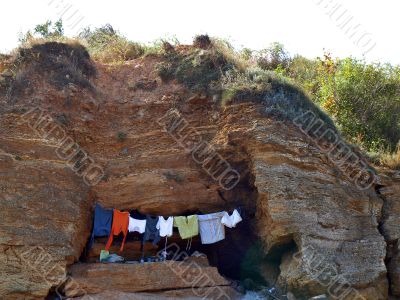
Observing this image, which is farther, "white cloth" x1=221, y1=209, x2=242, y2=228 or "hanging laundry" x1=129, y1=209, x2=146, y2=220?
"hanging laundry" x1=129, y1=209, x2=146, y2=220

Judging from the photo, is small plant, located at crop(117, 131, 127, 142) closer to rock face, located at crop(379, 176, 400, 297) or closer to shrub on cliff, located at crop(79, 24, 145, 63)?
shrub on cliff, located at crop(79, 24, 145, 63)

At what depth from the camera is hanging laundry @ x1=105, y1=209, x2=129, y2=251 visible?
1416cm

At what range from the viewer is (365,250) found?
13922 millimetres

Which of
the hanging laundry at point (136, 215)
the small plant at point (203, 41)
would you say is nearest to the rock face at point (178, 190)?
the hanging laundry at point (136, 215)

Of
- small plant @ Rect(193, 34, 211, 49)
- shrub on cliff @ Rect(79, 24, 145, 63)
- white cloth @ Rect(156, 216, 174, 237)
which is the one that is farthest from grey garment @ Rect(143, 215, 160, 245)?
shrub on cliff @ Rect(79, 24, 145, 63)

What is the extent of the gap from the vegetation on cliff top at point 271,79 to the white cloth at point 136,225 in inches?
158

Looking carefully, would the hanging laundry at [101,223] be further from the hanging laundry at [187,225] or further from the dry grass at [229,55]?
the dry grass at [229,55]

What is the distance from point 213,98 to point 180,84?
1.29 meters

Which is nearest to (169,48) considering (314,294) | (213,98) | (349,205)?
(213,98)

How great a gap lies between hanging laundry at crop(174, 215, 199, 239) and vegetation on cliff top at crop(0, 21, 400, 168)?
341cm

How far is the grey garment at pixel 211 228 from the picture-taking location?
14.6 m

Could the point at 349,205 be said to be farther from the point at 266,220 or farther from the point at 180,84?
the point at 180,84

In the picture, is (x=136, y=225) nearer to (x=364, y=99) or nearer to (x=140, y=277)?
(x=140, y=277)

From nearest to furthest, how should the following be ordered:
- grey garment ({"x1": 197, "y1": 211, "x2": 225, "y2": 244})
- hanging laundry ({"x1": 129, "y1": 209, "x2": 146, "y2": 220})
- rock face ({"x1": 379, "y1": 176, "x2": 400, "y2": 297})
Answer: rock face ({"x1": 379, "y1": 176, "x2": 400, "y2": 297}) → grey garment ({"x1": 197, "y1": 211, "x2": 225, "y2": 244}) → hanging laundry ({"x1": 129, "y1": 209, "x2": 146, "y2": 220})
